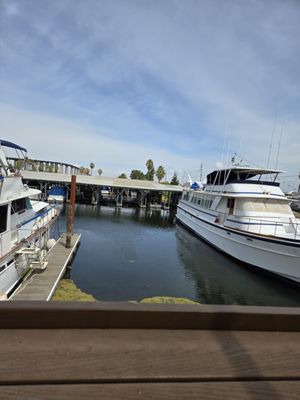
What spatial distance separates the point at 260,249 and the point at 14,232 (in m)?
12.2

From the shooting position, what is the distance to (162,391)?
1.31m

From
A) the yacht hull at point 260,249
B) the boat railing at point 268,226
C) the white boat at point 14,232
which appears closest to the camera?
the white boat at point 14,232

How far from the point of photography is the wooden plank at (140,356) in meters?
1.35

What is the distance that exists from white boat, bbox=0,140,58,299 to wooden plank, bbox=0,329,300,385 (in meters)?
8.35

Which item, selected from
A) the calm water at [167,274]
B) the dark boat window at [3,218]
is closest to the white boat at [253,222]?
the calm water at [167,274]

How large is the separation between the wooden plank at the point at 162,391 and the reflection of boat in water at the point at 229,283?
11659 millimetres

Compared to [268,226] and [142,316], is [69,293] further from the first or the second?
[268,226]

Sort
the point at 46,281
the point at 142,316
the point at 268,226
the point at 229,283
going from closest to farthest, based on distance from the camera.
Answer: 1. the point at 142,316
2. the point at 46,281
3. the point at 229,283
4. the point at 268,226

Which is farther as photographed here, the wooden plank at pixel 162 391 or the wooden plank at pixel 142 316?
the wooden plank at pixel 142 316

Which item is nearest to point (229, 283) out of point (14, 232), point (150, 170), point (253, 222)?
point (253, 222)

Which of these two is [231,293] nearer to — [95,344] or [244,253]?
[244,253]

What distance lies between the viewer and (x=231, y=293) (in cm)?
1369

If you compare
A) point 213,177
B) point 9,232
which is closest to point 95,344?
point 9,232

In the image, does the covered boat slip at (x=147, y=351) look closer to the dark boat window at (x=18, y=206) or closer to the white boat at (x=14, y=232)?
the white boat at (x=14, y=232)
